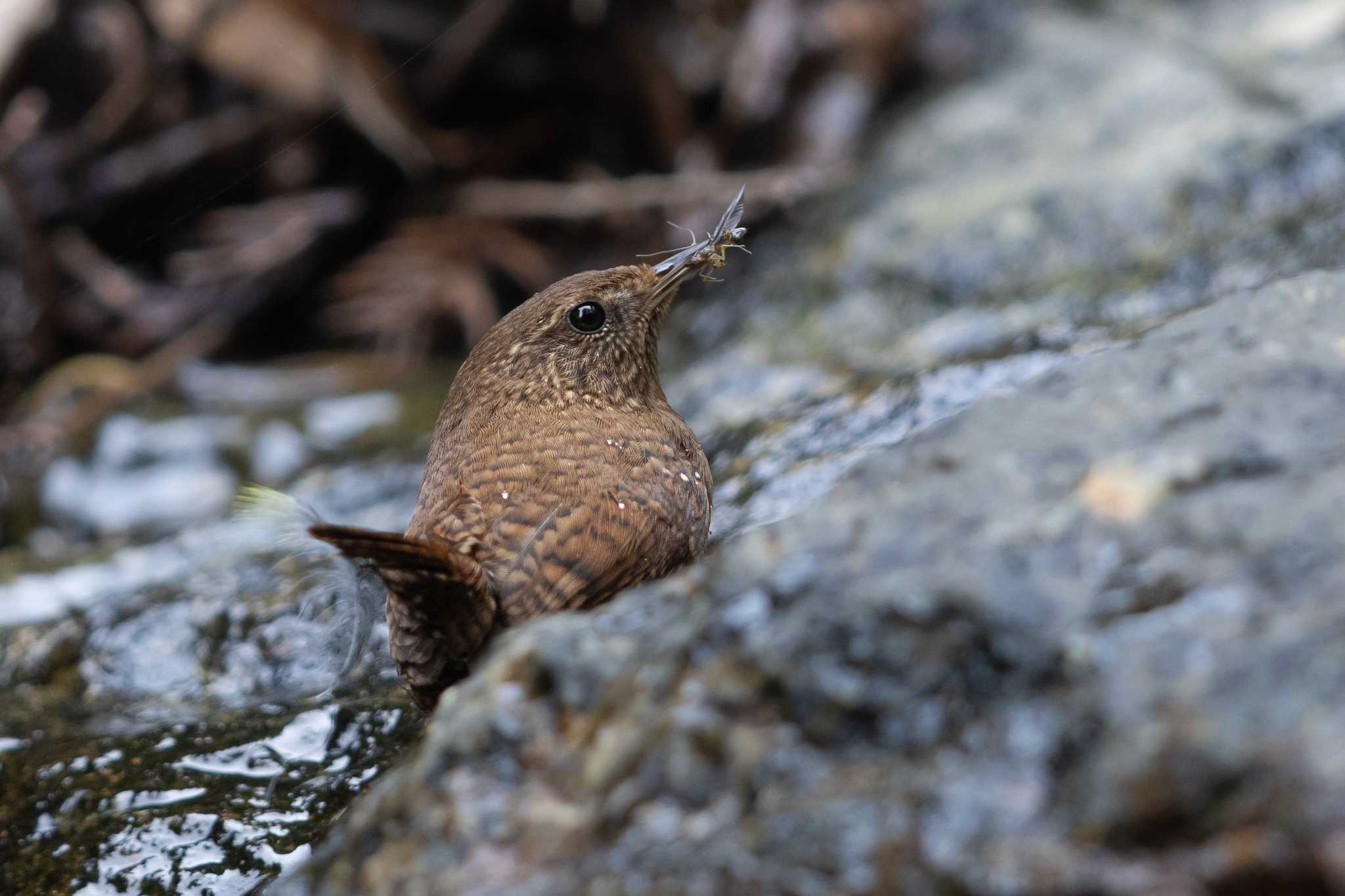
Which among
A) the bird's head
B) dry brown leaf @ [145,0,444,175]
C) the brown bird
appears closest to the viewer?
the brown bird

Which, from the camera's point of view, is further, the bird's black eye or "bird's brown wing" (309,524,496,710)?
the bird's black eye

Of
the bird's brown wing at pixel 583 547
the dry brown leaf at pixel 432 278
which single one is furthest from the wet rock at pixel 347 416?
the bird's brown wing at pixel 583 547

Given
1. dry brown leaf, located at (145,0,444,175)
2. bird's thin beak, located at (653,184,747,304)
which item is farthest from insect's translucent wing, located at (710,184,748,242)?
dry brown leaf, located at (145,0,444,175)

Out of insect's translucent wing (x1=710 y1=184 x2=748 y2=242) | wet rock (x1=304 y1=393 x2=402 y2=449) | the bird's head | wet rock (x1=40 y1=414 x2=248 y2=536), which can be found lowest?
wet rock (x1=304 y1=393 x2=402 y2=449)

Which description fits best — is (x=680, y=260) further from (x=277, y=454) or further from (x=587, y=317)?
(x=277, y=454)

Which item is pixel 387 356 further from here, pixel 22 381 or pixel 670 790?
pixel 670 790

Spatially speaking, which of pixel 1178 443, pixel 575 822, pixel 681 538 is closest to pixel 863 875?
pixel 575 822

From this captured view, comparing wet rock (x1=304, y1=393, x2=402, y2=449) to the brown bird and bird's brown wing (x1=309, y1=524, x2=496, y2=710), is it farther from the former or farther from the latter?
bird's brown wing (x1=309, y1=524, x2=496, y2=710)
